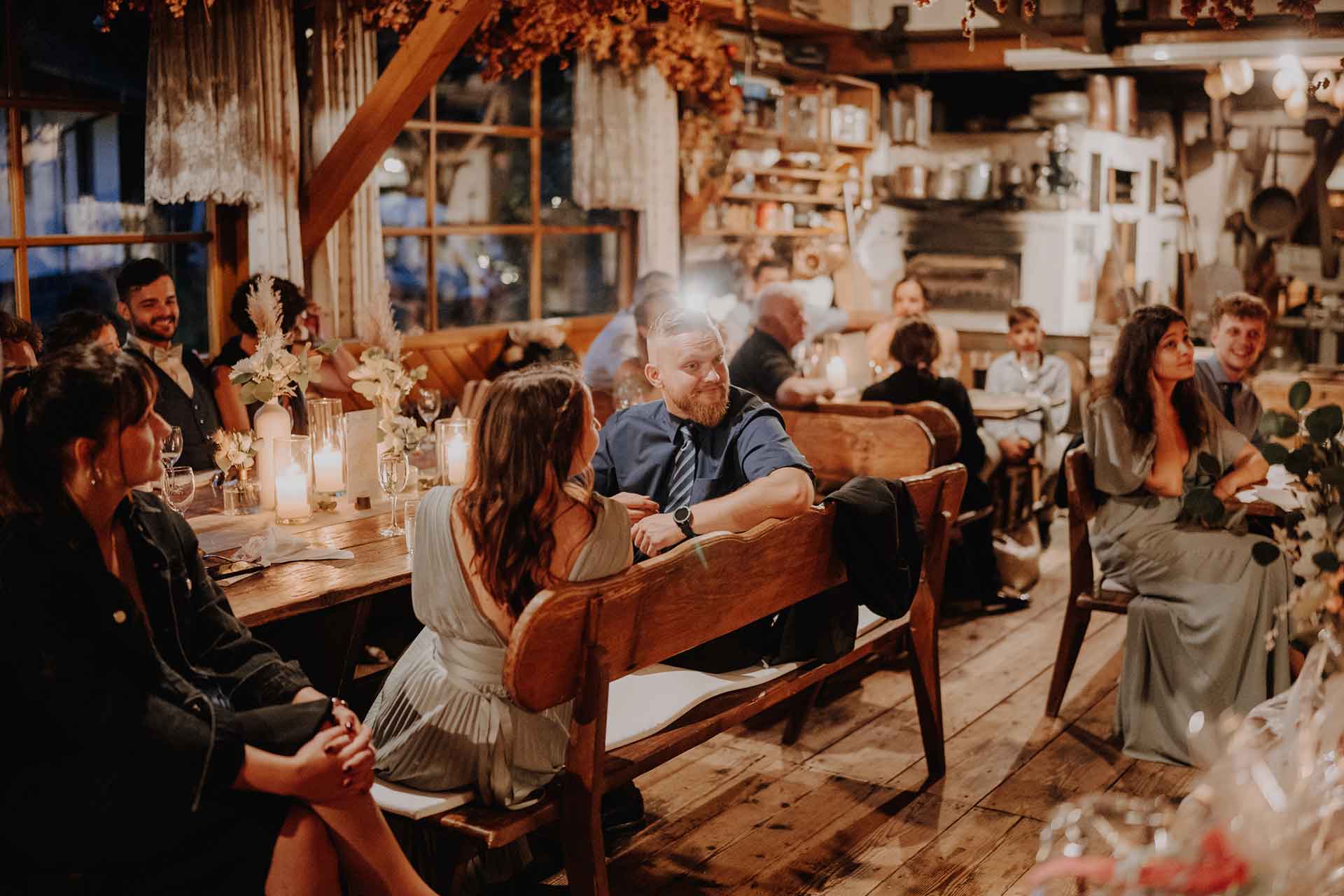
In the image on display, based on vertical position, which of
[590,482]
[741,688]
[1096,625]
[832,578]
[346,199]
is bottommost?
[1096,625]

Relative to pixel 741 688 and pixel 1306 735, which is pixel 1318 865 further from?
pixel 741 688

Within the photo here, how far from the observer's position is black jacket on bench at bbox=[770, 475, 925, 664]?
3.08 m

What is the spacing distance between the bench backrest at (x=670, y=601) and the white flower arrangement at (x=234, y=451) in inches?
55.9

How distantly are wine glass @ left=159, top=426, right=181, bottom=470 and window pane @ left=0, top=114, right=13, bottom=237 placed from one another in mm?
2317

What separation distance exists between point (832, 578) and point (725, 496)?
0.32 m

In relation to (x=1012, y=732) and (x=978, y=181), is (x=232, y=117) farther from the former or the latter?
(x=978, y=181)

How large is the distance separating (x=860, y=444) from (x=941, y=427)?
14.4 inches

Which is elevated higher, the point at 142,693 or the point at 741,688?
the point at 142,693

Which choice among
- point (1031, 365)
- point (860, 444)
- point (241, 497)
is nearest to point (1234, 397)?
point (860, 444)

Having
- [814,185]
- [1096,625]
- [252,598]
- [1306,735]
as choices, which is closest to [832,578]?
[252,598]

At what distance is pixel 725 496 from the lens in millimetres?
3242

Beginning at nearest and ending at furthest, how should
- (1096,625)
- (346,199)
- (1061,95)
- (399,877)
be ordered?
(399,877) < (1096,625) < (346,199) < (1061,95)

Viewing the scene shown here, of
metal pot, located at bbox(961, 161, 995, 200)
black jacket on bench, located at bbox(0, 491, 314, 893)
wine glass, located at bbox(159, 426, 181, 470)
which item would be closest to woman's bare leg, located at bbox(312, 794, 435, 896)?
black jacket on bench, located at bbox(0, 491, 314, 893)

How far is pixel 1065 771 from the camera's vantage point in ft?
12.3
